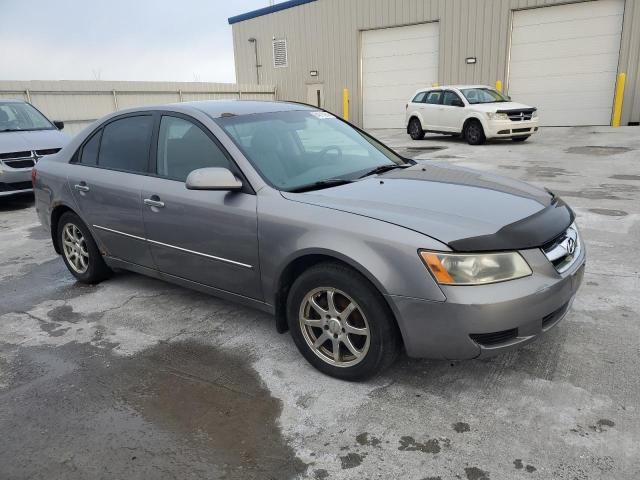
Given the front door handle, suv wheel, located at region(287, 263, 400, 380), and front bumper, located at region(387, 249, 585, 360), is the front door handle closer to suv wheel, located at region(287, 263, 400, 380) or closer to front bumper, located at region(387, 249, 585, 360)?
suv wheel, located at region(287, 263, 400, 380)

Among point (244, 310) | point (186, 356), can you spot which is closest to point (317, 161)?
point (244, 310)

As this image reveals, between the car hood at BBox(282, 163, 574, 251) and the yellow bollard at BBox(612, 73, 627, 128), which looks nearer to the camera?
the car hood at BBox(282, 163, 574, 251)

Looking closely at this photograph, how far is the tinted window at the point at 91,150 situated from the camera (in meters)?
4.42

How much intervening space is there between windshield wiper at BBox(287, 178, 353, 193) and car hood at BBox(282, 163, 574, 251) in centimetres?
7

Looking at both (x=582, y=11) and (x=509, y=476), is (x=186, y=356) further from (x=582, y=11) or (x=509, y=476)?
(x=582, y=11)

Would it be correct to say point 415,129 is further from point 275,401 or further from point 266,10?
point 275,401

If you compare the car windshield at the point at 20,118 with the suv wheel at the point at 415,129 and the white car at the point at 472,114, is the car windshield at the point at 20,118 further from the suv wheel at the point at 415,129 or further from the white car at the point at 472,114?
the suv wheel at the point at 415,129

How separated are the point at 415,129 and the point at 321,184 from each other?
47.4 ft

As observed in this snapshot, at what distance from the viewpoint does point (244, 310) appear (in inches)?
158

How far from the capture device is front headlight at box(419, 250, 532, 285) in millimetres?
2482

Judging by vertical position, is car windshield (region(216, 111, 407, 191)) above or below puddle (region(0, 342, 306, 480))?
above

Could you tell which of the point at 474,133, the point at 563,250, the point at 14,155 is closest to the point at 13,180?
the point at 14,155

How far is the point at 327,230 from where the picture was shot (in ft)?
9.14

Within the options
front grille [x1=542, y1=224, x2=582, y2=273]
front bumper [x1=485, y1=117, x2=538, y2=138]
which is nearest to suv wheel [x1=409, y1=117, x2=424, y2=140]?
front bumper [x1=485, y1=117, x2=538, y2=138]
